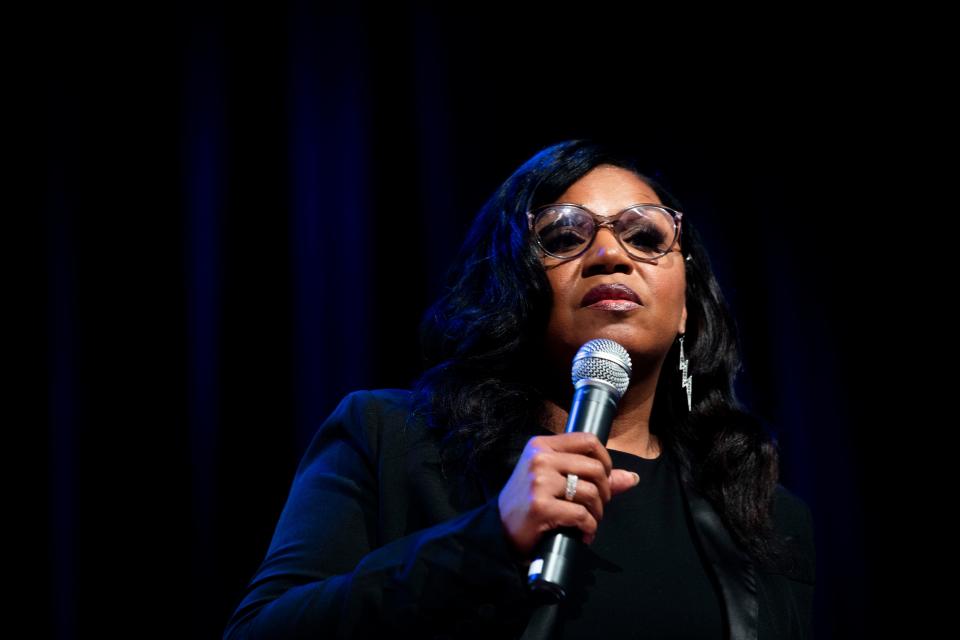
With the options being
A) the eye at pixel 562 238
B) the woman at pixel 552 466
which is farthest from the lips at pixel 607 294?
the eye at pixel 562 238

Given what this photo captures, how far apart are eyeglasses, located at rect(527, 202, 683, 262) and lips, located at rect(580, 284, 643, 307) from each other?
0.08m

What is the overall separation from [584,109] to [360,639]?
213cm

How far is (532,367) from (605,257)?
265 mm

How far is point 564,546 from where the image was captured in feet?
3.16

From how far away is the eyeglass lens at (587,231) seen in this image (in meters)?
1.59

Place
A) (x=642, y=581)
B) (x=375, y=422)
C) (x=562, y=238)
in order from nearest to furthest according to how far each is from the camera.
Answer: (x=642, y=581) → (x=375, y=422) → (x=562, y=238)

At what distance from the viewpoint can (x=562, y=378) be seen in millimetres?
1651

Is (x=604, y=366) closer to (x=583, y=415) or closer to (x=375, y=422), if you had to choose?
(x=583, y=415)

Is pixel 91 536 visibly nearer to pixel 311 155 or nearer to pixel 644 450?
pixel 311 155

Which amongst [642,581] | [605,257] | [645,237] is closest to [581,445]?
[642,581]

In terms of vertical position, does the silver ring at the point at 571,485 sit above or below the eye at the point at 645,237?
below

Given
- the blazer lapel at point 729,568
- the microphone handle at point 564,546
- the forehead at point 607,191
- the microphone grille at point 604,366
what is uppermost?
the forehead at point 607,191

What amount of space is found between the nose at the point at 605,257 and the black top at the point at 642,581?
410 millimetres

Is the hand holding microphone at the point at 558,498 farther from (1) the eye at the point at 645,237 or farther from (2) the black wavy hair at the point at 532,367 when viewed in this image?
(1) the eye at the point at 645,237
